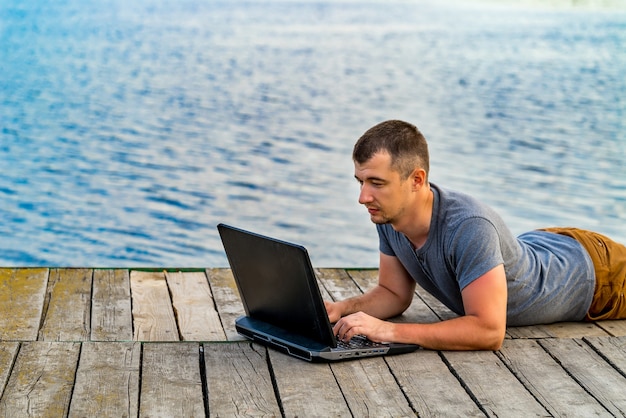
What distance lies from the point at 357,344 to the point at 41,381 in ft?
3.32

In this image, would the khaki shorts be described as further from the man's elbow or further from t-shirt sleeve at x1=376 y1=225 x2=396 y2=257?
t-shirt sleeve at x1=376 y1=225 x2=396 y2=257

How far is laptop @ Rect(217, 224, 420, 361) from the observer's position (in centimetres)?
299

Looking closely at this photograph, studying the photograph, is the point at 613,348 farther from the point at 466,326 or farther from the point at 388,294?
the point at 388,294

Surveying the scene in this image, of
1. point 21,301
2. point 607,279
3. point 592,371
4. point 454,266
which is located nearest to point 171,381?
point 454,266

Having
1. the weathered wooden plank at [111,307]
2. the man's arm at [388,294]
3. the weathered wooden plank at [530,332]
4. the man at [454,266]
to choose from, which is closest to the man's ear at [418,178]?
the man at [454,266]

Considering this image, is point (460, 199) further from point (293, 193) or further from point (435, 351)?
point (293, 193)

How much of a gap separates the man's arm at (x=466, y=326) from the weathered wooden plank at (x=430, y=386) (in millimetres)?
66

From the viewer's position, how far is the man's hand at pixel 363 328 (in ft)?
10.1

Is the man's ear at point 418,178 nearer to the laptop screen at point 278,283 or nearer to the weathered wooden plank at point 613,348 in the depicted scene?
the laptop screen at point 278,283

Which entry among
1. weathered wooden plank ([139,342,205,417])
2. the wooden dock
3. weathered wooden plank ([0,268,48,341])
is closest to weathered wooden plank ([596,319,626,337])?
the wooden dock

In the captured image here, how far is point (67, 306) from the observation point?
3.71m

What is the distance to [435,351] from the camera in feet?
10.5

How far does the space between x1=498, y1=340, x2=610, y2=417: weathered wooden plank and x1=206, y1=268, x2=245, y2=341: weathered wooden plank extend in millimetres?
958

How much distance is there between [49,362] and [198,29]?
1655cm
